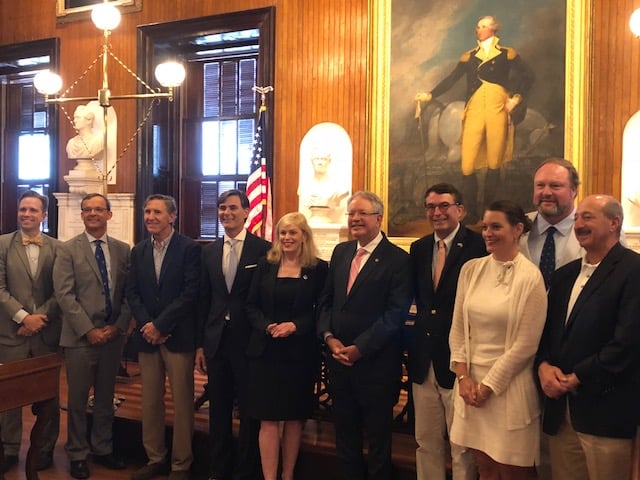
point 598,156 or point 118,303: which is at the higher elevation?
point 598,156

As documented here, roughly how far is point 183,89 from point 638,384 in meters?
6.55

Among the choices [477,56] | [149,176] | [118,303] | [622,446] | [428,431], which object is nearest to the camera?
[622,446]

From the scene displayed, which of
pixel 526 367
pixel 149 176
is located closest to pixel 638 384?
pixel 526 367

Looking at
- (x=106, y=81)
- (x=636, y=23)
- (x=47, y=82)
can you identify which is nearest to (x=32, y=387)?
(x=106, y=81)

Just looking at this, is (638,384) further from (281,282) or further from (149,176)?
(149,176)

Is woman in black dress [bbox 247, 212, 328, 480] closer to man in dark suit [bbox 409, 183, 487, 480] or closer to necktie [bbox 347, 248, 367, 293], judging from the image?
necktie [bbox 347, 248, 367, 293]

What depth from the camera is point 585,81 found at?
5.61 metres

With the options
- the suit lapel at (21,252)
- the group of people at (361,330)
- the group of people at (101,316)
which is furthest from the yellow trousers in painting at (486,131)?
the suit lapel at (21,252)

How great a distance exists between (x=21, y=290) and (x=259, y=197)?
2843 mm

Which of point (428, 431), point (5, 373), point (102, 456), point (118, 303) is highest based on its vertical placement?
point (118, 303)

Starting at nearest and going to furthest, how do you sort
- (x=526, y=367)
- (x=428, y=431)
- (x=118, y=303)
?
(x=526, y=367)
(x=428, y=431)
(x=118, y=303)

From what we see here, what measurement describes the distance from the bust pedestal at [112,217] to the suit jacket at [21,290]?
3.37 meters

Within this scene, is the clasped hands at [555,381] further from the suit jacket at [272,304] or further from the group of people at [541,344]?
the suit jacket at [272,304]

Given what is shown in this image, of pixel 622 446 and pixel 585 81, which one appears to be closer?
pixel 622 446
